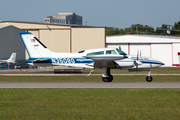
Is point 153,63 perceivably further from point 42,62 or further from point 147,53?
point 147,53

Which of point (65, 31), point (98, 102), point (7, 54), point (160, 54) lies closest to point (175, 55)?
point (160, 54)

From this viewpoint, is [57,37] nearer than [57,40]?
No

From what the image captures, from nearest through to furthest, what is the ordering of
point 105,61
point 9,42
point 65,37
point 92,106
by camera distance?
point 92,106, point 105,61, point 9,42, point 65,37

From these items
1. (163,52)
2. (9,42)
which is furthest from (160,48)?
(9,42)

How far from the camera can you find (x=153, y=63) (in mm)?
23188

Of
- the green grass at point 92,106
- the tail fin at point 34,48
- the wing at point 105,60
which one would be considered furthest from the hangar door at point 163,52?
the green grass at point 92,106

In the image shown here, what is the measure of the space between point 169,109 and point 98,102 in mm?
3235

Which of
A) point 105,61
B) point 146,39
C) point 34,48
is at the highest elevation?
point 146,39

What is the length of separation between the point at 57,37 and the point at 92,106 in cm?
4370

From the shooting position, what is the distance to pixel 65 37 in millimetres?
53812

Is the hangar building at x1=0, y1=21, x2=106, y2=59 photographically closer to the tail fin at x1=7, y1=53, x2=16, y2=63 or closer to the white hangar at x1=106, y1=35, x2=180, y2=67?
the tail fin at x1=7, y1=53, x2=16, y2=63

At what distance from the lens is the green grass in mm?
9500

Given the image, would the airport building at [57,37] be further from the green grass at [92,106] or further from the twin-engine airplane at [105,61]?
the green grass at [92,106]

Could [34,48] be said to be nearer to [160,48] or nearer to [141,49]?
[141,49]
